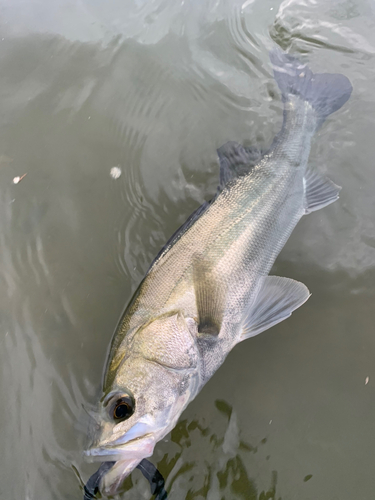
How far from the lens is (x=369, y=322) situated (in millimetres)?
2674

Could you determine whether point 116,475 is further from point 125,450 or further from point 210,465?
point 210,465

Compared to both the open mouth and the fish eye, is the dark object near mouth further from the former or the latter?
the fish eye

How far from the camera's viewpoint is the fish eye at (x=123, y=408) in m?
1.96

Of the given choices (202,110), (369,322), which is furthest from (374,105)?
(369,322)

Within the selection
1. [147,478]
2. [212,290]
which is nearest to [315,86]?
[212,290]

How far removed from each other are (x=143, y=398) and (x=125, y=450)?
0.27 m

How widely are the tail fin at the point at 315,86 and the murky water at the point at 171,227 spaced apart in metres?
0.19

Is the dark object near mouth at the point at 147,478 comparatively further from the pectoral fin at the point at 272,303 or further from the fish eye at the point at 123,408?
the pectoral fin at the point at 272,303

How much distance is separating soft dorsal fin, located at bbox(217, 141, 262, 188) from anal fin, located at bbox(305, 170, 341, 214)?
19.7 inches

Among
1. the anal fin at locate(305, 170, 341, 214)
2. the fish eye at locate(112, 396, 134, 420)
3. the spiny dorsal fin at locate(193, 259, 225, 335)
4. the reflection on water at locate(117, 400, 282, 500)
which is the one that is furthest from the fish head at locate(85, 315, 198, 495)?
the anal fin at locate(305, 170, 341, 214)

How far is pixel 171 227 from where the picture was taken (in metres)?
3.03

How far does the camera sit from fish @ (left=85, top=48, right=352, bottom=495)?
198 cm

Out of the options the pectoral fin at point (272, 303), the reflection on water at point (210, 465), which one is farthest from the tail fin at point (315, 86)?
the reflection on water at point (210, 465)

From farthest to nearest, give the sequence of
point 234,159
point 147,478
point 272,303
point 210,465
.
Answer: point 234,159
point 272,303
point 210,465
point 147,478
